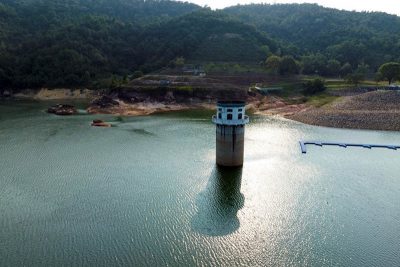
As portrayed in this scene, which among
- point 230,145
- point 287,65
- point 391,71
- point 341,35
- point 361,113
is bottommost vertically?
Answer: point 361,113

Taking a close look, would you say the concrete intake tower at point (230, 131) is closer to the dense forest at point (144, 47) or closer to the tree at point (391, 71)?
the tree at point (391, 71)

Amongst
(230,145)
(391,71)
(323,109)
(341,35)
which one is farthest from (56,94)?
(341,35)

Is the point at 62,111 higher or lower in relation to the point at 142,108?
higher

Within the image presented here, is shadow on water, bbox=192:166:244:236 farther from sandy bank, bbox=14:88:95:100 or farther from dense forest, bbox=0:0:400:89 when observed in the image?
sandy bank, bbox=14:88:95:100

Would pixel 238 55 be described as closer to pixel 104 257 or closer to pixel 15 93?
pixel 15 93

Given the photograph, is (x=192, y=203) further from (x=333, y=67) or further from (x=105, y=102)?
(x=333, y=67)

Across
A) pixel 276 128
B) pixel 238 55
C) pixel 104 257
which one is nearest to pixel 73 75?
pixel 238 55

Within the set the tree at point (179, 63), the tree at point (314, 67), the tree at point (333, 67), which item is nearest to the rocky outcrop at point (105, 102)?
the tree at point (179, 63)
